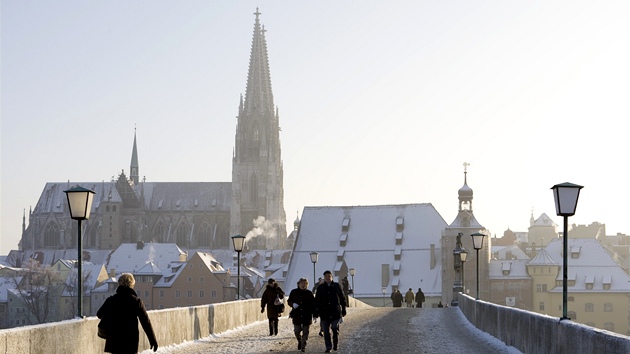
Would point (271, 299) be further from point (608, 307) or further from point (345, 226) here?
point (608, 307)

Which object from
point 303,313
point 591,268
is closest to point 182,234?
point 591,268

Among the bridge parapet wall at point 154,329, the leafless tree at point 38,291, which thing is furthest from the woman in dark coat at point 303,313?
the leafless tree at point 38,291

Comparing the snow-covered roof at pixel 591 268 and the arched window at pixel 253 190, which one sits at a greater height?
the arched window at pixel 253 190

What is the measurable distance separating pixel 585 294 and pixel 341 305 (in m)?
114

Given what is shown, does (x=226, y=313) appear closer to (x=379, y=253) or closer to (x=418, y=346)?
(x=418, y=346)

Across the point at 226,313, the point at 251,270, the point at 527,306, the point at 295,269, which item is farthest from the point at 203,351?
the point at 251,270

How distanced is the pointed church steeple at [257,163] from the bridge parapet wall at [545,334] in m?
149

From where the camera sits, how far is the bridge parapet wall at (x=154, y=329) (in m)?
15.3

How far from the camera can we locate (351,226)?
13275cm

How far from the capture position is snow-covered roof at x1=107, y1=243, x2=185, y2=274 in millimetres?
168250

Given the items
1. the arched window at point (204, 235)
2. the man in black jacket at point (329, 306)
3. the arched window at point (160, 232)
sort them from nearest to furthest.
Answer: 1. the man in black jacket at point (329, 306)
2. the arched window at point (204, 235)
3. the arched window at point (160, 232)

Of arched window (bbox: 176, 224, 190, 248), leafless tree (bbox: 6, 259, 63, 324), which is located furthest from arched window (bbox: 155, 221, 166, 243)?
leafless tree (bbox: 6, 259, 63, 324)

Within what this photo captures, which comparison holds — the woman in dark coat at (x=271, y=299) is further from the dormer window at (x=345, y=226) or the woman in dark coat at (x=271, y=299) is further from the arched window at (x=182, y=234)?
the arched window at (x=182, y=234)

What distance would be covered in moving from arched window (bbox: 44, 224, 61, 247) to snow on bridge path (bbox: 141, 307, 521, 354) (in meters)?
159
